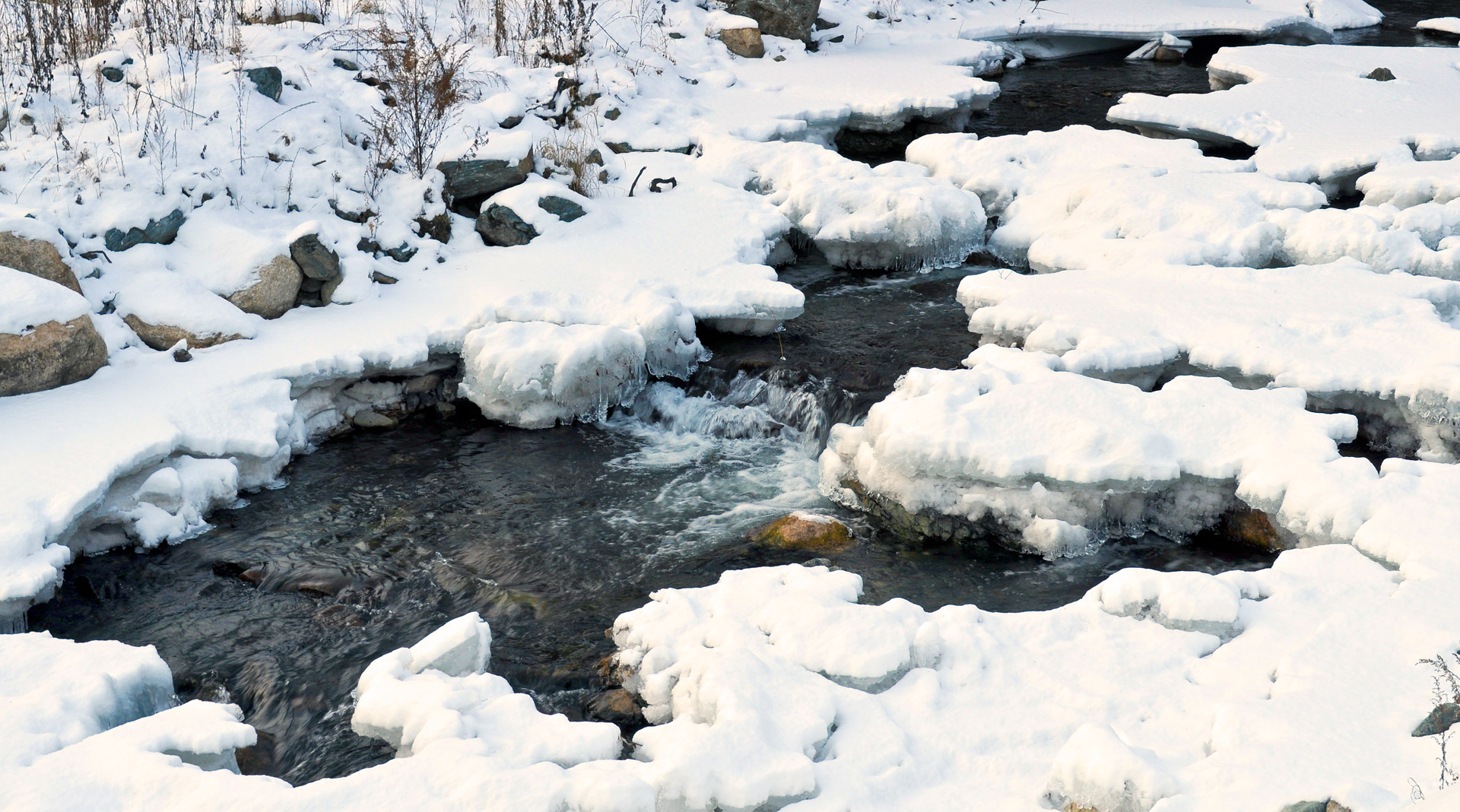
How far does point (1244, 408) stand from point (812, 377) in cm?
256

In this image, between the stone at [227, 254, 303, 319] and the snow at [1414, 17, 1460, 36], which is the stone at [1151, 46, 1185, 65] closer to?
the snow at [1414, 17, 1460, 36]

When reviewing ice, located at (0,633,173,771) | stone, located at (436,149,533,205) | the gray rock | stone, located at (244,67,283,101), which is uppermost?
the gray rock

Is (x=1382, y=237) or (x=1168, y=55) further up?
(x=1168, y=55)

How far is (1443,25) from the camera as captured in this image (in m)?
15.0

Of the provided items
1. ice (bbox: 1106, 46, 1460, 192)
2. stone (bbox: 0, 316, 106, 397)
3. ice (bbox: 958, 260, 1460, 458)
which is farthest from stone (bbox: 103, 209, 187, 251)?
ice (bbox: 1106, 46, 1460, 192)

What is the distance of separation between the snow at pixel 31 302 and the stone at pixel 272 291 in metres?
1.01

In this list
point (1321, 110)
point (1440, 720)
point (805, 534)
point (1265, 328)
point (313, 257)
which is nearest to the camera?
point (1440, 720)

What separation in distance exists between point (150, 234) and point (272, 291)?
945 mm

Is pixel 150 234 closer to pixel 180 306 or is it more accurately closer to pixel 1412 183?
pixel 180 306

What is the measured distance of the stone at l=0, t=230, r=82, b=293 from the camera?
6.57 metres

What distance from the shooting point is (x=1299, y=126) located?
399 inches

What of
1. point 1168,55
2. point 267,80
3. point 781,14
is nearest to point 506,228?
point 267,80

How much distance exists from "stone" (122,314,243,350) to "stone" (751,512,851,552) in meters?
3.79

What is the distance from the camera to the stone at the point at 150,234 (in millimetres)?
7293
